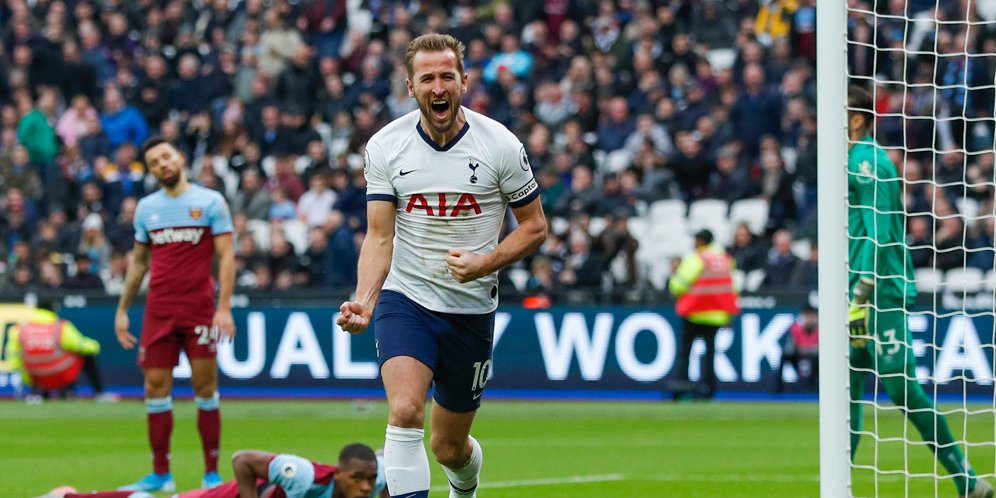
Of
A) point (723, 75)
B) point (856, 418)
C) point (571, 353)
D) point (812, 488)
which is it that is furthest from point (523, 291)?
point (856, 418)

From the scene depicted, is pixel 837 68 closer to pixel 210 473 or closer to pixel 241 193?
pixel 210 473

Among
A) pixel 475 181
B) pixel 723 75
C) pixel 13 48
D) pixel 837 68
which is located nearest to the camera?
pixel 837 68

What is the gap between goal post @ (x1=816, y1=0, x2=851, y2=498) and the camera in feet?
21.9

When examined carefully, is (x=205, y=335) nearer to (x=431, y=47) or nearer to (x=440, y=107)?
(x=440, y=107)

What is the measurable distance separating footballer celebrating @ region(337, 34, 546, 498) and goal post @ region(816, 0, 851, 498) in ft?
4.23

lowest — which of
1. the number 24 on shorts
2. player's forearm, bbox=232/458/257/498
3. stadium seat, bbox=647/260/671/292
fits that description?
player's forearm, bbox=232/458/257/498

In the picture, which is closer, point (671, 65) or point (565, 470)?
point (565, 470)

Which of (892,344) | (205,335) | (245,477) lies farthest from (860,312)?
(205,335)

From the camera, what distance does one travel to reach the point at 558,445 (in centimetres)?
1379

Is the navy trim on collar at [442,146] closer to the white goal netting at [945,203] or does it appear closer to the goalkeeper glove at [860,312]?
the goalkeeper glove at [860,312]

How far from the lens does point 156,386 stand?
11195 mm

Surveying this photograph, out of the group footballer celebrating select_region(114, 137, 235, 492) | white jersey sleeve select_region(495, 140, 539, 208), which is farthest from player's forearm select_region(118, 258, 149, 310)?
white jersey sleeve select_region(495, 140, 539, 208)

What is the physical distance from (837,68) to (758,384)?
12.1 metres

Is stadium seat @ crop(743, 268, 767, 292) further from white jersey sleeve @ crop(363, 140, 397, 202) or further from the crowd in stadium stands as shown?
white jersey sleeve @ crop(363, 140, 397, 202)
